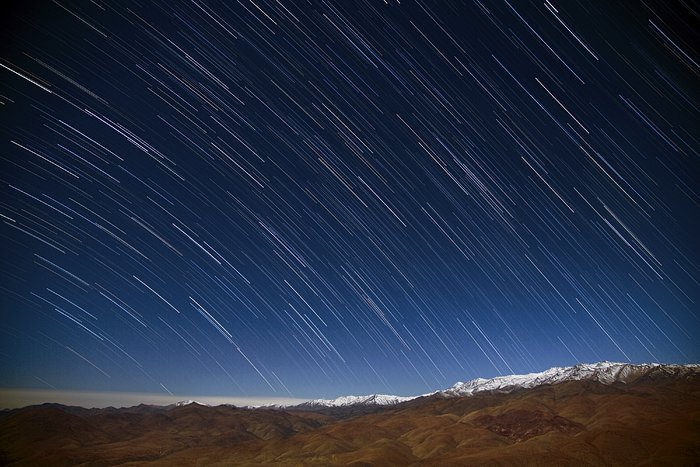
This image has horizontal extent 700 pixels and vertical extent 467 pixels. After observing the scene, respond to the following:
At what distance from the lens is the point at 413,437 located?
115 metres

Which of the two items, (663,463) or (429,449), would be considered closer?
(663,463)

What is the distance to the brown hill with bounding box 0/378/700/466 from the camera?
78.9m

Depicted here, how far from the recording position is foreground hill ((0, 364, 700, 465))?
3108 inches

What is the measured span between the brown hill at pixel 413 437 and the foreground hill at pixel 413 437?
31 centimetres

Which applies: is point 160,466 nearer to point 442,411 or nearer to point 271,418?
point 271,418

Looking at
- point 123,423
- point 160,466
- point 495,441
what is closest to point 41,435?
point 123,423

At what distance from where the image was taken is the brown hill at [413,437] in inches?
3108

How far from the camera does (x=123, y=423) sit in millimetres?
161625

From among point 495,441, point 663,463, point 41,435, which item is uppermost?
point 41,435

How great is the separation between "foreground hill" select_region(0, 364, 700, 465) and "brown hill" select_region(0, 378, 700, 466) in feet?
1.01

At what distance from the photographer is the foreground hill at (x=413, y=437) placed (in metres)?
78.9

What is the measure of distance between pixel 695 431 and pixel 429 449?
178ft

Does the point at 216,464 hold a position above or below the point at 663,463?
above

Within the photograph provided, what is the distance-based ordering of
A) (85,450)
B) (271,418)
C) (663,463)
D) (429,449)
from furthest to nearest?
(271,418) → (85,450) → (429,449) → (663,463)
